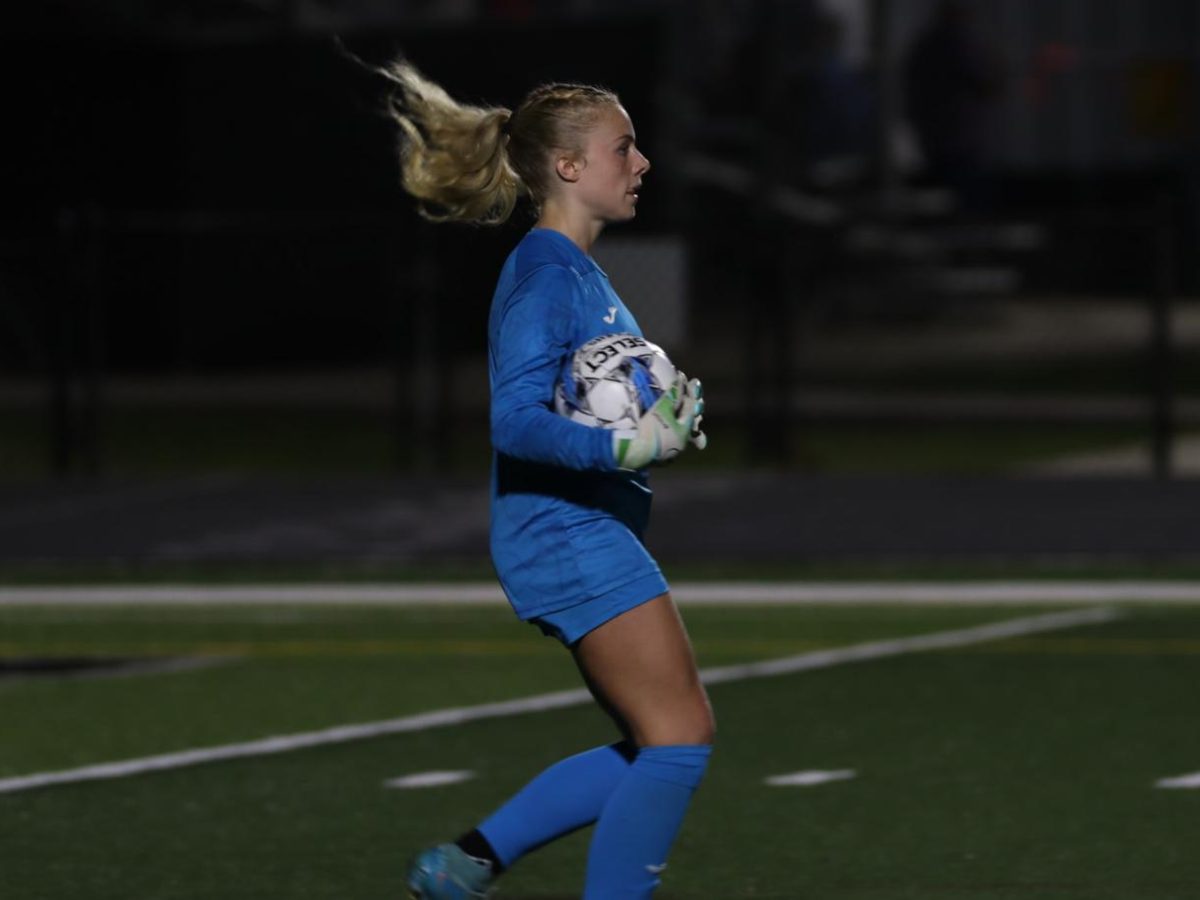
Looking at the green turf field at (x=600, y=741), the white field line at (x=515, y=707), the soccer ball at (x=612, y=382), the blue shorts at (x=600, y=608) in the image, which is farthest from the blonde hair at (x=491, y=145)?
the white field line at (x=515, y=707)

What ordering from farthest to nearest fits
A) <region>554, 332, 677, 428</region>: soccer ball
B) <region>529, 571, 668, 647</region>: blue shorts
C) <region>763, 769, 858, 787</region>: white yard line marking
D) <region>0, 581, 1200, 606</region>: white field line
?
<region>0, 581, 1200, 606</region>: white field line, <region>763, 769, 858, 787</region>: white yard line marking, <region>529, 571, 668, 647</region>: blue shorts, <region>554, 332, 677, 428</region>: soccer ball

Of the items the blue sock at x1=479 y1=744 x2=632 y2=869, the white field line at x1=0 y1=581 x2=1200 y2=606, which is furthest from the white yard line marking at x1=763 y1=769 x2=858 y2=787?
the white field line at x1=0 y1=581 x2=1200 y2=606

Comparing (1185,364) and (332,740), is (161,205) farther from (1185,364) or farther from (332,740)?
(332,740)

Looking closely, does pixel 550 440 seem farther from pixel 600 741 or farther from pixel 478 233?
pixel 478 233

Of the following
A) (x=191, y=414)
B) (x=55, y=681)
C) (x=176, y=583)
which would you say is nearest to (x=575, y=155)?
(x=55, y=681)

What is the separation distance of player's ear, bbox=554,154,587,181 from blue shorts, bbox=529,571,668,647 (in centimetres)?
77

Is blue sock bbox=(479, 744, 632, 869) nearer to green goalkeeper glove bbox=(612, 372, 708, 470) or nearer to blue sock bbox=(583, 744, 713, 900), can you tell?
blue sock bbox=(583, 744, 713, 900)

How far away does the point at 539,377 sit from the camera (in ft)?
17.7

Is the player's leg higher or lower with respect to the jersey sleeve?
lower

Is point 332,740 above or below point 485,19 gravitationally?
below

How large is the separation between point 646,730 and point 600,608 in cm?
26

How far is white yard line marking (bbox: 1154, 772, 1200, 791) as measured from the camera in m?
8.07

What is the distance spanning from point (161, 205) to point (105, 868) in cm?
2207

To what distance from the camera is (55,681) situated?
10492 mm
